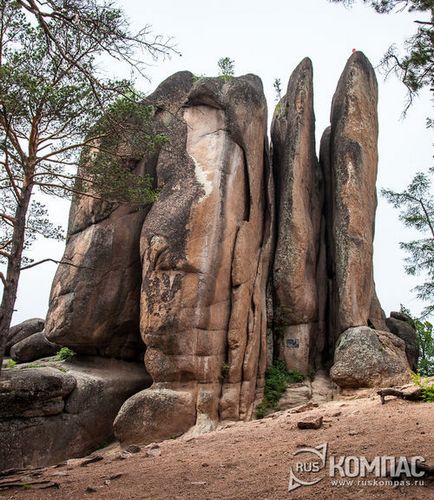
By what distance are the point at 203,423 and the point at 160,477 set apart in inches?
230

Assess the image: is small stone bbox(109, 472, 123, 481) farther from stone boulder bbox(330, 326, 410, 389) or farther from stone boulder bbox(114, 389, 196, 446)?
stone boulder bbox(330, 326, 410, 389)

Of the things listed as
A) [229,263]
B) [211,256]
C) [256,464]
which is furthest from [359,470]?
[229,263]

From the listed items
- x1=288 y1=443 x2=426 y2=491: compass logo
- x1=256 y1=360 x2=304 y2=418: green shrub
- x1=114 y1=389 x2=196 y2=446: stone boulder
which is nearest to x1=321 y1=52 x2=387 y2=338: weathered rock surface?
x1=256 y1=360 x2=304 y2=418: green shrub

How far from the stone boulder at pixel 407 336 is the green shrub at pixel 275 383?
6.66 m

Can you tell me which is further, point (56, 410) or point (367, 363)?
point (367, 363)

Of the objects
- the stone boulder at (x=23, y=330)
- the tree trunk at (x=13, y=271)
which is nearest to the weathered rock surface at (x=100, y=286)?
the tree trunk at (x=13, y=271)

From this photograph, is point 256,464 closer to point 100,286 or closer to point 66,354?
point 100,286

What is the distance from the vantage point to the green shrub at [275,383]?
13234mm

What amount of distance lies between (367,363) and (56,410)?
27.3 feet

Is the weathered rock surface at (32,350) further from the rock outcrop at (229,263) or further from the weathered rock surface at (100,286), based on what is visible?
the weathered rock surface at (100,286)

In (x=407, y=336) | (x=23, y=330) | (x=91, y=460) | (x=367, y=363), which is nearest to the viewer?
(x=91, y=460)

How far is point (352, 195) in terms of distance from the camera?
1602 cm

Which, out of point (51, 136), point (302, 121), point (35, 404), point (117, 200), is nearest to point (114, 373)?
point (35, 404)

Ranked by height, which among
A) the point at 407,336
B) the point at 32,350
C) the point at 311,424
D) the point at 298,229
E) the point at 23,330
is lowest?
the point at 311,424
